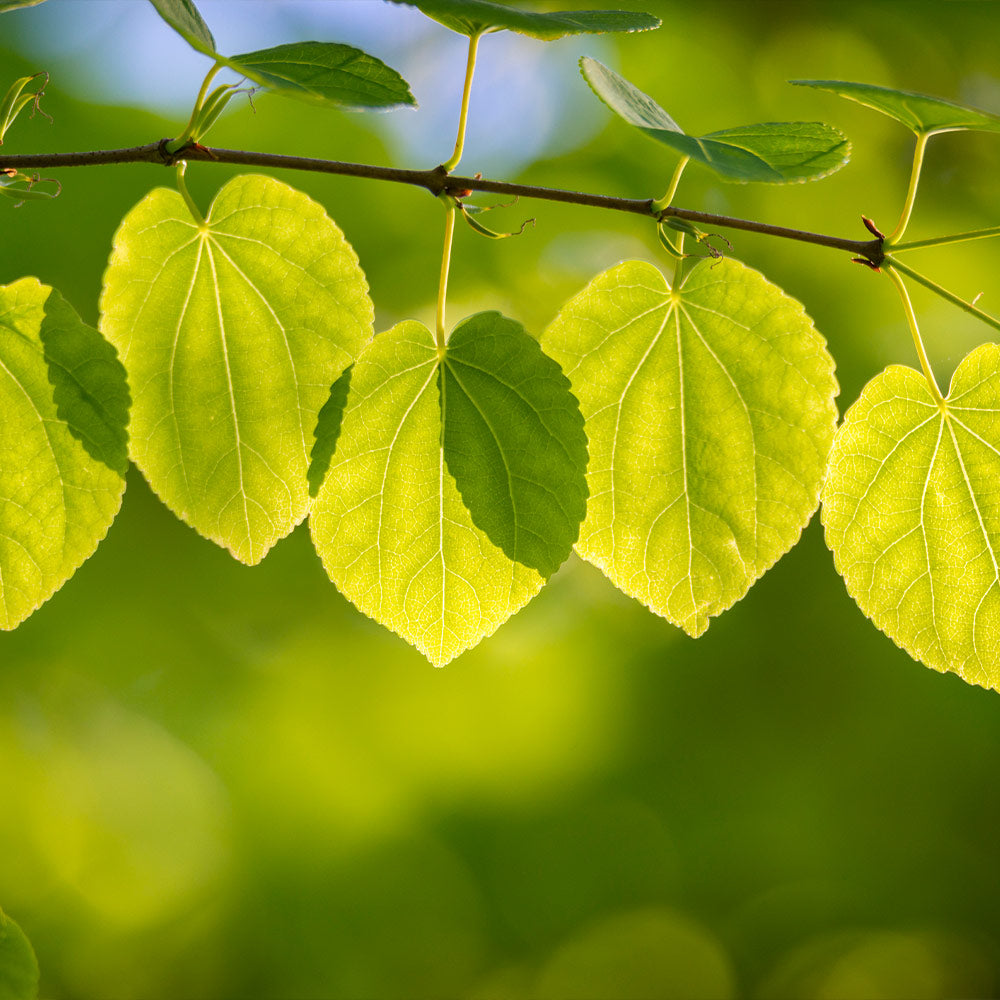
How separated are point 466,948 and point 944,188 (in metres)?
4.08

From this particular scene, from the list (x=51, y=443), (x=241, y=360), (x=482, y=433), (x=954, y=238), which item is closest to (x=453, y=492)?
(x=482, y=433)

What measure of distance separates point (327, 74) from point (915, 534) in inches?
22.0

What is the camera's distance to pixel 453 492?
2.34 ft

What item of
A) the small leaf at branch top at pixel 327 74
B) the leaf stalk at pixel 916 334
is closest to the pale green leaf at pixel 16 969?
the small leaf at branch top at pixel 327 74

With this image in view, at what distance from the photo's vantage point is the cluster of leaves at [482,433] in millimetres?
677

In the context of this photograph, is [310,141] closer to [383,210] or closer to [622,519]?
[383,210]

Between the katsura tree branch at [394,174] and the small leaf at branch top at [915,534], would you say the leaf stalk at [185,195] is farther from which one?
the small leaf at branch top at [915,534]

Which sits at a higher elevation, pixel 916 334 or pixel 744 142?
pixel 744 142

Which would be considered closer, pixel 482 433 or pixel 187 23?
pixel 187 23

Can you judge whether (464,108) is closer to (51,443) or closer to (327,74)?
(327,74)

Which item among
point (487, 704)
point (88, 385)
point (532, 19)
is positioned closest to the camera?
point (532, 19)

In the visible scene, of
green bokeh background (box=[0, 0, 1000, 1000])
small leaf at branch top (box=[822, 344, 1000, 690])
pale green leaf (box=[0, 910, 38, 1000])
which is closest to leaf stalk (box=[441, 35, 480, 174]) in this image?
small leaf at branch top (box=[822, 344, 1000, 690])

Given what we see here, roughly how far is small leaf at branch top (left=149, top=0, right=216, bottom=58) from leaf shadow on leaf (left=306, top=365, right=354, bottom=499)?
0.75 ft

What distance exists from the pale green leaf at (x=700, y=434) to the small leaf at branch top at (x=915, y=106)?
150 mm
